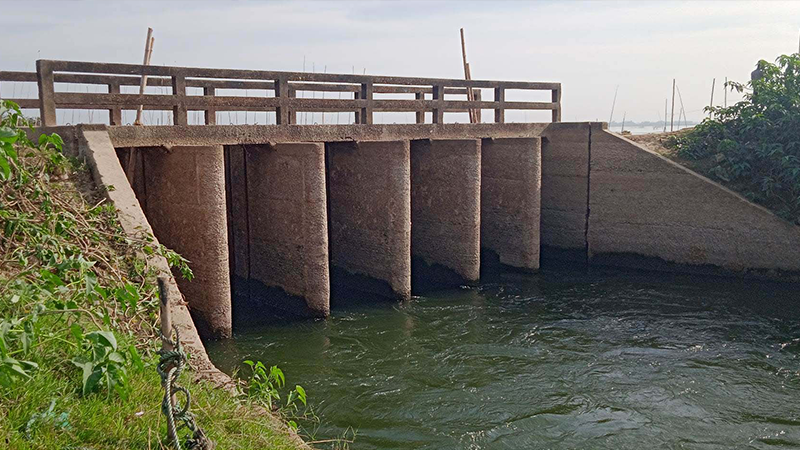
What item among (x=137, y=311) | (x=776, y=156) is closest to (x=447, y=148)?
(x=776, y=156)

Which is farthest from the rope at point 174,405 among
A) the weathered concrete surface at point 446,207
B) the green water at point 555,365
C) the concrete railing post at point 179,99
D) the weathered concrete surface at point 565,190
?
the weathered concrete surface at point 565,190

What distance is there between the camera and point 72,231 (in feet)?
24.1

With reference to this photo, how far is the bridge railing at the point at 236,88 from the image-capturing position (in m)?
10.2

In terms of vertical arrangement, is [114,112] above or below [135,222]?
above

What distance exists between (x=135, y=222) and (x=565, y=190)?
12.1 metres

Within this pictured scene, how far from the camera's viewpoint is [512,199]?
1691cm

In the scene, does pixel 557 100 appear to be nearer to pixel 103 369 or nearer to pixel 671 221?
pixel 671 221

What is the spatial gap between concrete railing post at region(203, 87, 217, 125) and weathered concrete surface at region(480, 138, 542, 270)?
7.34 metres

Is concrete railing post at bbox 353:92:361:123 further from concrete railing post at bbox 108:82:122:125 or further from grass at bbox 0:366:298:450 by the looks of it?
grass at bbox 0:366:298:450

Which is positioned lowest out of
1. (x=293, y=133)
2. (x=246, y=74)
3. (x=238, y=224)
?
(x=238, y=224)

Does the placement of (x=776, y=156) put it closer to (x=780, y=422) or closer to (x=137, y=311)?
(x=780, y=422)

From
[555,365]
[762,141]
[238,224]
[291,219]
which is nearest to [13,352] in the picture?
[555,365]

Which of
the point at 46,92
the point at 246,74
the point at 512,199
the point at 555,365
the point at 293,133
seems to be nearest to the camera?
the point at 46,92

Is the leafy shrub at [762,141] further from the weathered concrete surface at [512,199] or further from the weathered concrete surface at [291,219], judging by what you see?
the weathered concrete surface at [291,219]
